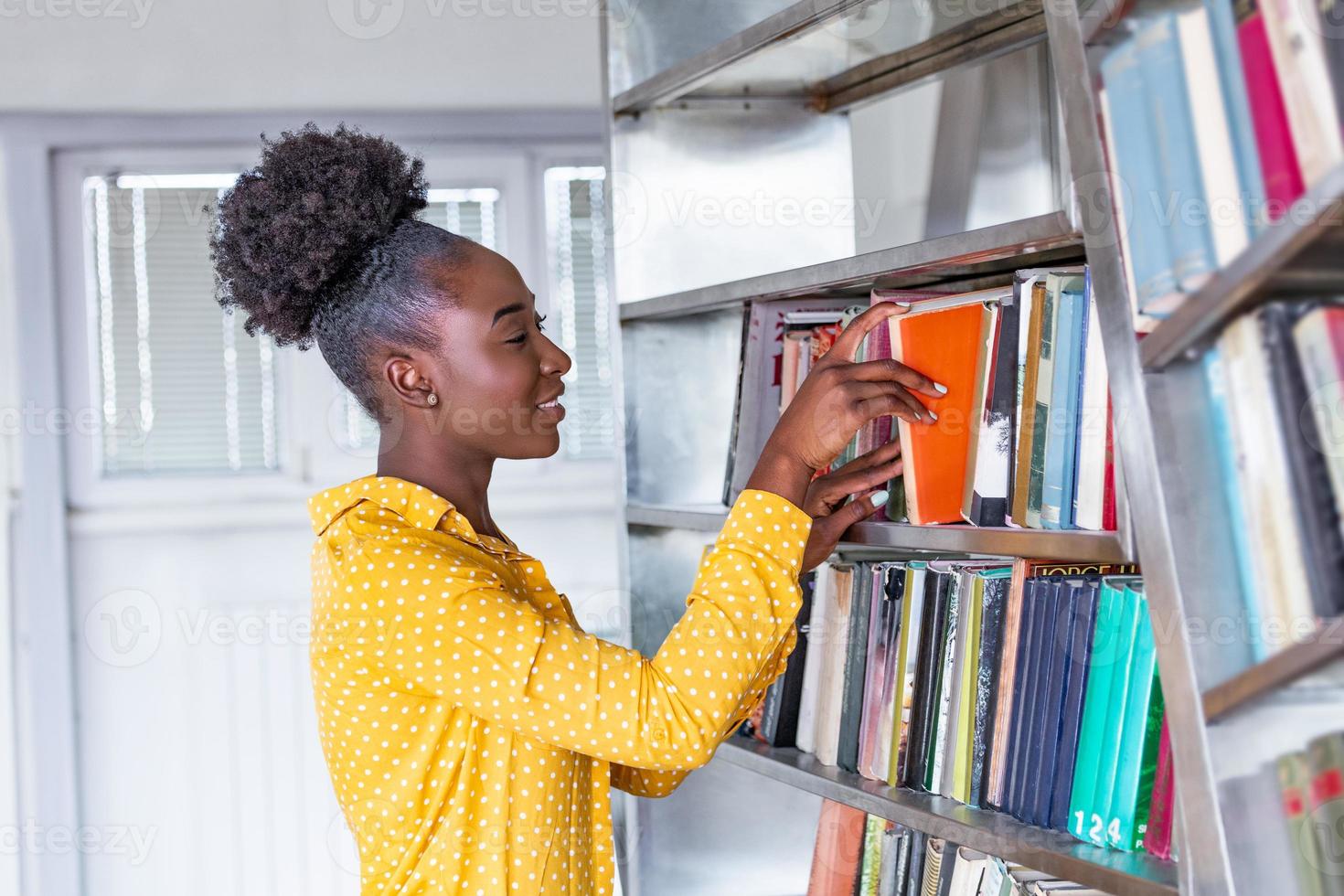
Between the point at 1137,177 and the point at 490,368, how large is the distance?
651 mm

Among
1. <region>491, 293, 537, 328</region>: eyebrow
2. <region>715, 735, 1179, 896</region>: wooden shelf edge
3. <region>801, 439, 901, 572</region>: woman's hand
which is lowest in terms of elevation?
<region>715, 735, 1179, 896</region>: wooden shelf edge

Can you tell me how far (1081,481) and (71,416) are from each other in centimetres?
208

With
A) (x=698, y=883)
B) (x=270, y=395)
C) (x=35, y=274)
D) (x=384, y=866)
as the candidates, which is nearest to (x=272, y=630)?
(x=270, y=395)

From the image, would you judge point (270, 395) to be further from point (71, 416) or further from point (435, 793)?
point (435, 793)

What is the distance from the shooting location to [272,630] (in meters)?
2.45

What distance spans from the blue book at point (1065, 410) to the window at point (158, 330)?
1864 mm

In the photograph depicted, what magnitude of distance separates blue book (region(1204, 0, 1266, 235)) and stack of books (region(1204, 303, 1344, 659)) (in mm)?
61

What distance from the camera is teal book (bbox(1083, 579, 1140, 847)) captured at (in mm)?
1000
